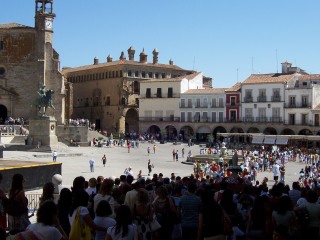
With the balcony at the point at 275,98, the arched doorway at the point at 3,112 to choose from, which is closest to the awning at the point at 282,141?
the balcony at the point at 275,98

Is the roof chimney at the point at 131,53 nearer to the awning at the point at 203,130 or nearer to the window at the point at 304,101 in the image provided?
the awning at the point at 203,130

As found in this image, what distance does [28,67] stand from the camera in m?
54.0

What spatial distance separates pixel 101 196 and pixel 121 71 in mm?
61090

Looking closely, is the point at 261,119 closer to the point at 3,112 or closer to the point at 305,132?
the point at 305,132

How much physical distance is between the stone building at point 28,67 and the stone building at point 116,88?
15206 millimetres

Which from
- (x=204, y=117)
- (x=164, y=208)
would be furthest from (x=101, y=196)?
(x=204, y=117)

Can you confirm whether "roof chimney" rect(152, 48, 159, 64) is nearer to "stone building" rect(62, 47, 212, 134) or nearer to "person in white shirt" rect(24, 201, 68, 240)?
"stone building" rect(62, 47, 212, 134)

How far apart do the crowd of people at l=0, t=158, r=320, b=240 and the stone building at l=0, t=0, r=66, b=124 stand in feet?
150

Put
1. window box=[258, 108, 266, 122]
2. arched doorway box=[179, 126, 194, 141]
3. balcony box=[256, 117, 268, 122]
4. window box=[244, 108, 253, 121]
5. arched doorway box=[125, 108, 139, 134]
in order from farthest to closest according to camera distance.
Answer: arched doorway box=[125, 108, 139, 134] < arched doorway box=[179, 126, 194, 141] < window box=[244, 108, 253, 121] < window box=[258, 108, 266, 122] < balcony box=[256, 117, 268, 122]

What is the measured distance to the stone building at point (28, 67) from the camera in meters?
52.7

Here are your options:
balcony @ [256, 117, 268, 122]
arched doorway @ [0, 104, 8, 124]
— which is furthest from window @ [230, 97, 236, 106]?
arched doorway @ [0, 104, 8, 124]

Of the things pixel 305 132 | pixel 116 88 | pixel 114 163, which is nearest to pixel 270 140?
pixel 305 132

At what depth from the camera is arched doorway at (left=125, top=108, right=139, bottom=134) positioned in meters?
Answer: 68.9

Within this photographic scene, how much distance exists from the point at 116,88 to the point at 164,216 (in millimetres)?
61620
